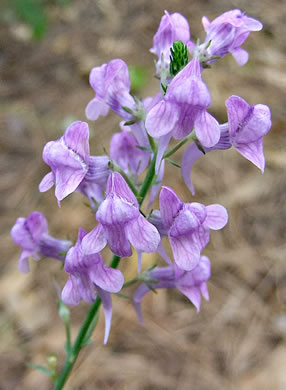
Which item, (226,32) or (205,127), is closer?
(205,127)

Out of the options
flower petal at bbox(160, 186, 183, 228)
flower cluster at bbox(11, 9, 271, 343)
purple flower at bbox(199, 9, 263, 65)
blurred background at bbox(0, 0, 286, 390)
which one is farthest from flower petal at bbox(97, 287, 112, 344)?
blurred background at bbox(0, 0, 286, 390)

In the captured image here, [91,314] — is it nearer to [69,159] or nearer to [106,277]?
[106,277]

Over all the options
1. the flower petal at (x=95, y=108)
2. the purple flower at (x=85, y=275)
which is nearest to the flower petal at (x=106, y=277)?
the purple flower at (x=85, y=275)

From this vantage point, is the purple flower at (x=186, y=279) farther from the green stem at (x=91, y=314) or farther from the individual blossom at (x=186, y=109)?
the individual blossom at (x=186, y=109)

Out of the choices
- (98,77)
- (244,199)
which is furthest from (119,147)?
(244,199)

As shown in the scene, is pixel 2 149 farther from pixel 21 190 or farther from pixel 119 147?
pixel 119 147

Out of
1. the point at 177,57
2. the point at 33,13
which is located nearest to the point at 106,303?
the point at 177,57
